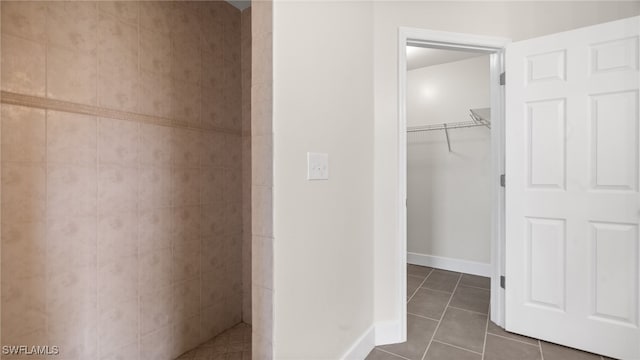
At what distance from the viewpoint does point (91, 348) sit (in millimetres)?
1561

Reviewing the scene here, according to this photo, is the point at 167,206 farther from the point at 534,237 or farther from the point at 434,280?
the point at 434,280

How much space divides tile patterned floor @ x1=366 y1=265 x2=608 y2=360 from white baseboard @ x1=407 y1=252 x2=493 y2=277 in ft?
1.33

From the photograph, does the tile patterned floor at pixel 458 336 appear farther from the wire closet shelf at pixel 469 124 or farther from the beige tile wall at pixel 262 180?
the wire closet shelf at pixel 469 124

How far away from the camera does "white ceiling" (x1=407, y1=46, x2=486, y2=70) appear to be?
3162mm

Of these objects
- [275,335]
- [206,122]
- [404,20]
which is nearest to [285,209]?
[275,335]

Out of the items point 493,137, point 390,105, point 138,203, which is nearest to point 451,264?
point 493,137

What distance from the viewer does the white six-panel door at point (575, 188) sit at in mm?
1746

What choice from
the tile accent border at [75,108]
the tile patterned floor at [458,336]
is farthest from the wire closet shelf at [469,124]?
the tile accent border at [75,108]

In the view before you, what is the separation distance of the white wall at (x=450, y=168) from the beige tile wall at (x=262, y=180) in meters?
2.88

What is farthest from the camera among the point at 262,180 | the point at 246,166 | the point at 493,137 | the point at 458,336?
the point at 246,166

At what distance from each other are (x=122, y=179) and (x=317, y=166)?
1.17m

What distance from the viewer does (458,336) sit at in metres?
2.04

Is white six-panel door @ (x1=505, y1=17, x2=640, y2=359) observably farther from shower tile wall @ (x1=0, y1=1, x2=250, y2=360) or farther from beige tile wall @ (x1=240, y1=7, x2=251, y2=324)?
shower tile wall @ (x1=0, y1=1, x2=250, y2=360)

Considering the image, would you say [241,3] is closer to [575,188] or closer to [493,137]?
[493,137]
